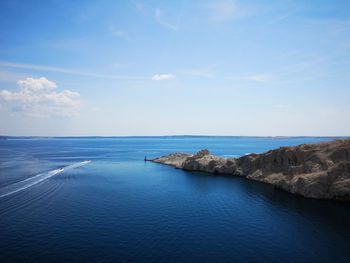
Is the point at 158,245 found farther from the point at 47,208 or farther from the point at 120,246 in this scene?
the point at 47,208

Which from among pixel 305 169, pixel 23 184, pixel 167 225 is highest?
pixel 305 169

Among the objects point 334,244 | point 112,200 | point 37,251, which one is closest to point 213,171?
point 112,200

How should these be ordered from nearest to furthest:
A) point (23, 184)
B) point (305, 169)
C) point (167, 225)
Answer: point (167, 225)
point (305, 169)
point (23, 184)

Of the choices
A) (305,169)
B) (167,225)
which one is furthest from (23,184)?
(305,169)

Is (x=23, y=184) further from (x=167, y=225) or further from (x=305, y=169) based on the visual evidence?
(x=305, y=169)

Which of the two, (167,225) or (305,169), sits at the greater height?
(305,169)

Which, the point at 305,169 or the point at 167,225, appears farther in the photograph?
the point at 305,169

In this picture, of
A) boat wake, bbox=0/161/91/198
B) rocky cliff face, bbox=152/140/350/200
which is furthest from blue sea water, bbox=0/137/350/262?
rocky cliff face, bbox=152/140/350/200

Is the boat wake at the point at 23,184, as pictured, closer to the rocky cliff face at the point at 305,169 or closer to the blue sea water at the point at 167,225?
the blue sea water at the point at 167,225

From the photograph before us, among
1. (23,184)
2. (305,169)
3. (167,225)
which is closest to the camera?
(167,225)
